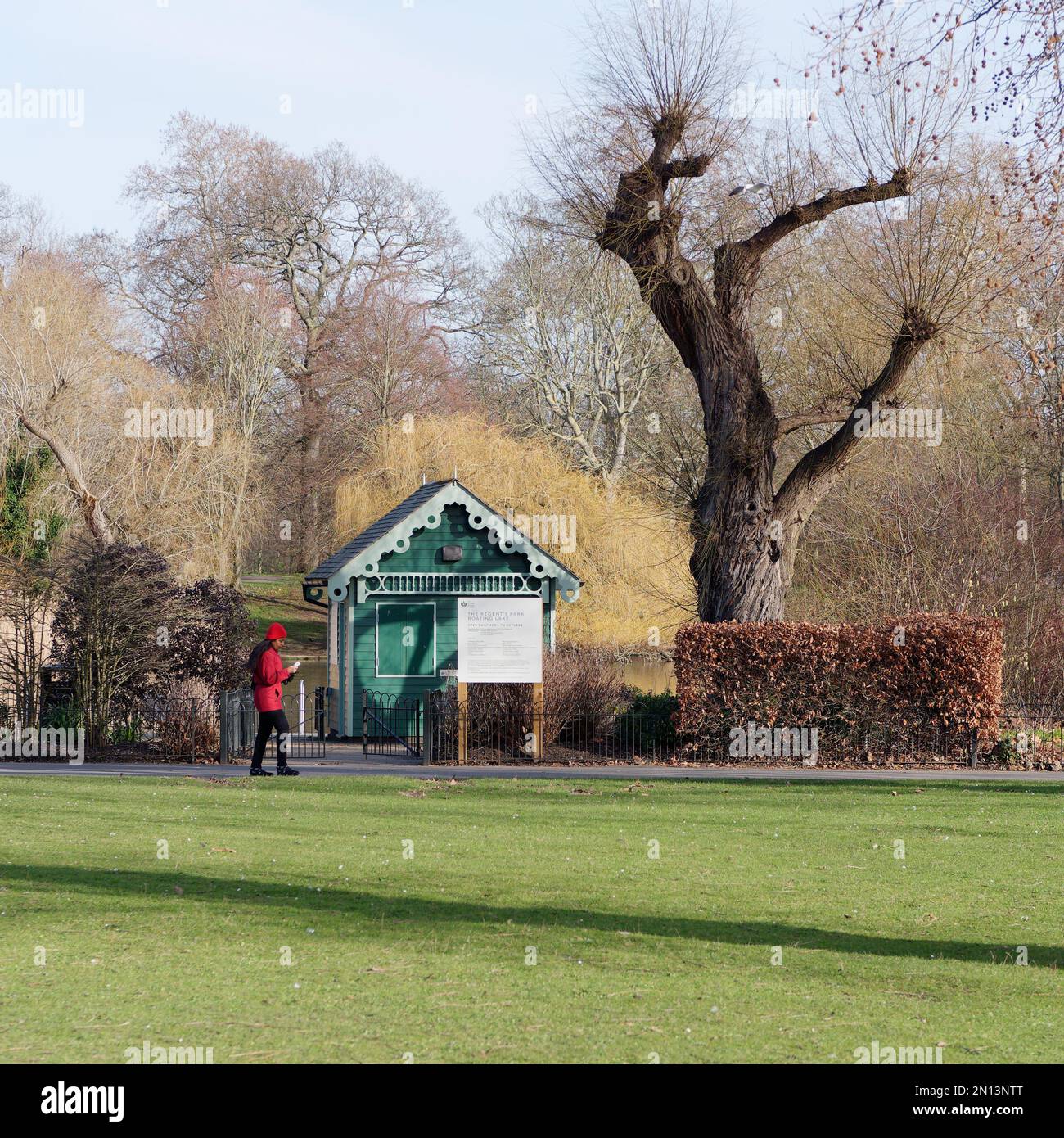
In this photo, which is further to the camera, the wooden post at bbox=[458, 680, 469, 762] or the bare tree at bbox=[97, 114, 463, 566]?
the bare tree at bbox=[97, 114, 463, 566]

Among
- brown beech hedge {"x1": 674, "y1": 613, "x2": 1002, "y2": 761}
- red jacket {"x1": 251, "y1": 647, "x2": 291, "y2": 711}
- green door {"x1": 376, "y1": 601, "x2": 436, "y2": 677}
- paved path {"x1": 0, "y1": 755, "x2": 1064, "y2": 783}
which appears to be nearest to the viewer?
red jacket {"x1": 251, "y1": 647, "x2": 291, "y2": 711}

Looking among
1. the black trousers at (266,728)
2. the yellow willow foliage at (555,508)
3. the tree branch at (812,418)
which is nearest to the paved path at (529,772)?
the black trousers at (266,728)

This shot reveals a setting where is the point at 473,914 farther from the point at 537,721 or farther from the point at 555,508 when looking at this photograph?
the point at 555,508

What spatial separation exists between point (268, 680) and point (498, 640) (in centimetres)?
443

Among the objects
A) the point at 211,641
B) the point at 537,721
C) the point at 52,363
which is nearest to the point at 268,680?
the point at 211,641

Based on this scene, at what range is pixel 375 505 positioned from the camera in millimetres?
44844

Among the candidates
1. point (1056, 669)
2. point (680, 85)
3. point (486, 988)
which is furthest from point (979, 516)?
point (486, 988)

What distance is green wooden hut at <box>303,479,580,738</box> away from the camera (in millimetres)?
28047

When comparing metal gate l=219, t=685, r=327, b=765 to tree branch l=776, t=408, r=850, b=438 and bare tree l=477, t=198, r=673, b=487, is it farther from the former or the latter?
bare tree l=477, t=198, r=673, b=487

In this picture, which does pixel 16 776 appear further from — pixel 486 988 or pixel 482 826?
pixel 486 988

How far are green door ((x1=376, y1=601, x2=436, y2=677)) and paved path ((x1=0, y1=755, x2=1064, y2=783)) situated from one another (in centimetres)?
587

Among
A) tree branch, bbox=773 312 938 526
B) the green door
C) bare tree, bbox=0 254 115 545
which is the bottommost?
the green door

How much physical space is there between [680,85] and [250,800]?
Answer: 14150 mm

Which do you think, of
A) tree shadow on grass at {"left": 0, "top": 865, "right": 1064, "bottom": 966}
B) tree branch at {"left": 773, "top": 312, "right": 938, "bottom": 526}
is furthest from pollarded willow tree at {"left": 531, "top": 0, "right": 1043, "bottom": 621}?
tree shadow on grass at {"left": 0, "top": 865, "right": 1064, "bottom": 966}
